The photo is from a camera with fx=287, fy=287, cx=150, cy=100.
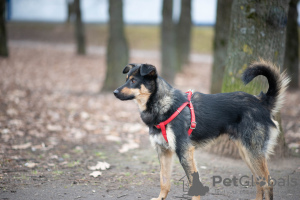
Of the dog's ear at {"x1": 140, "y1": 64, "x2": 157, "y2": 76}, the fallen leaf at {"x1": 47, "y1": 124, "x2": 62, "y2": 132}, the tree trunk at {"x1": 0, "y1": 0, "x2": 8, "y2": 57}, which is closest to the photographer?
the dog's ear at {"x1": 140, "y1": 64, "x2": 157, "y2": 76}

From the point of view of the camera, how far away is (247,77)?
434cm

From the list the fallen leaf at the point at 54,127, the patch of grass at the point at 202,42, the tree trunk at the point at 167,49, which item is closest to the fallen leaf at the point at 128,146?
the fallen leaf at the point at 54,127

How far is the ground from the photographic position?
4.74 m

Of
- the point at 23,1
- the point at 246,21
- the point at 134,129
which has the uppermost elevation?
the point at 23,1

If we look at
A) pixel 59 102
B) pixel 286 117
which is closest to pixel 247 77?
pixel 286 117

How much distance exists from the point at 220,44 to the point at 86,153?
230 inches

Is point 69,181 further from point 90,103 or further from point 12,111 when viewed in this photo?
point 90,103

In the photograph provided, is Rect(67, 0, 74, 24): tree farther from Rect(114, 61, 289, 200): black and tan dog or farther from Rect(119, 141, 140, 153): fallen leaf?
Rect(114, 61, 289, 200): black and tan dog

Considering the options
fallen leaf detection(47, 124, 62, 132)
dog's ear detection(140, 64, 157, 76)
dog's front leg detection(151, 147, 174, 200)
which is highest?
dog's ear detection(140, 64, 157, 76)

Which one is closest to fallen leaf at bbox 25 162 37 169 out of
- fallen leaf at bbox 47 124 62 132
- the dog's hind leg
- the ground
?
the ground

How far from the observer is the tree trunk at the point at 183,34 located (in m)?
18.9

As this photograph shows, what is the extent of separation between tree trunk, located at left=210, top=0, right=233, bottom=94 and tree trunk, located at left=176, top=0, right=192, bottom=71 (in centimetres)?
935

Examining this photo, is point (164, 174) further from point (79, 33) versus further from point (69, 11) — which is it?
point (69, 11)

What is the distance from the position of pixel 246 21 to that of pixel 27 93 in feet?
27.7
